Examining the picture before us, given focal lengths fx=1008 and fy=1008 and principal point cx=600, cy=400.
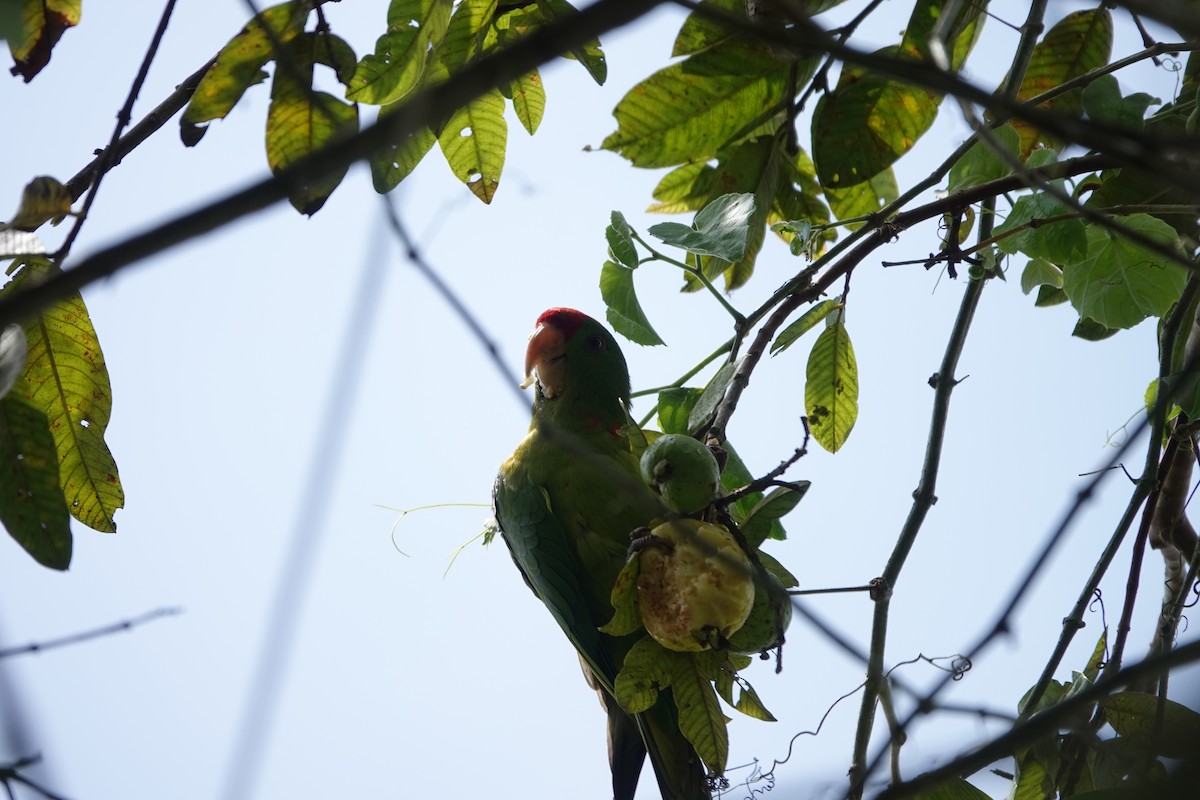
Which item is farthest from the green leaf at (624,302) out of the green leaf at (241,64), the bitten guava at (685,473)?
the green leaf at (241,64)

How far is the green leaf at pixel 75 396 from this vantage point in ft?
4.83

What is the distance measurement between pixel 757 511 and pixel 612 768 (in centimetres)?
97

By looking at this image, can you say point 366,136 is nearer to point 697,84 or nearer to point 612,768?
point 697,84

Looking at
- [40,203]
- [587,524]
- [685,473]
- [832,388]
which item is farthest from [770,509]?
[40,203]

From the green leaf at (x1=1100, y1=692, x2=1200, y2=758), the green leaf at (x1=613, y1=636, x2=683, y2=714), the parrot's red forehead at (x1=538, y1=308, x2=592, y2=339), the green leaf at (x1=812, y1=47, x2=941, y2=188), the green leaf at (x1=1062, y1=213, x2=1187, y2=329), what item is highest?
the parrot's red forehead at (x1=538, y1=308, x2=592, y2=339)

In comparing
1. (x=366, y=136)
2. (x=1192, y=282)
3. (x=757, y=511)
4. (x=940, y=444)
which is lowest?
(x=366, y=136)

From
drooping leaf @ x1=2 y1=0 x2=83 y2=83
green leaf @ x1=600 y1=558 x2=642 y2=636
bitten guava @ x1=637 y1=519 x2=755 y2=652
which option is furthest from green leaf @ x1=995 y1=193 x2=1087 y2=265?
drooping leaf @ x1=2 y1=0 x2=83 y2=83

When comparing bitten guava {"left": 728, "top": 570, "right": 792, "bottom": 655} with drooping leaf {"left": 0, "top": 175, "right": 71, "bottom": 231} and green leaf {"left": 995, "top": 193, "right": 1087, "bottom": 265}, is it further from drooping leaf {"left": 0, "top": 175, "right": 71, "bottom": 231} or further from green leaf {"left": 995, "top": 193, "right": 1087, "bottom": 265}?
drooping leaf {"left": 0, "top": 175, "right": 71, "bottom": 231}

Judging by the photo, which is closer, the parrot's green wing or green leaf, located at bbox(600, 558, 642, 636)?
green leaf, located at bbox(600, 558, 642, 636)

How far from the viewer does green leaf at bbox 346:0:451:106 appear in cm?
150

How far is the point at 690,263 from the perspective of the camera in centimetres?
200

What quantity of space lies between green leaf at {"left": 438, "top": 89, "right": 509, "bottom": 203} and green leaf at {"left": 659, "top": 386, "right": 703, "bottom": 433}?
49 centimetres

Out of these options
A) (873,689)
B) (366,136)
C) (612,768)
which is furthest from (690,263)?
(366,136)

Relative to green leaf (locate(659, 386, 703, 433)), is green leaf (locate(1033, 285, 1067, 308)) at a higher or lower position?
higher
